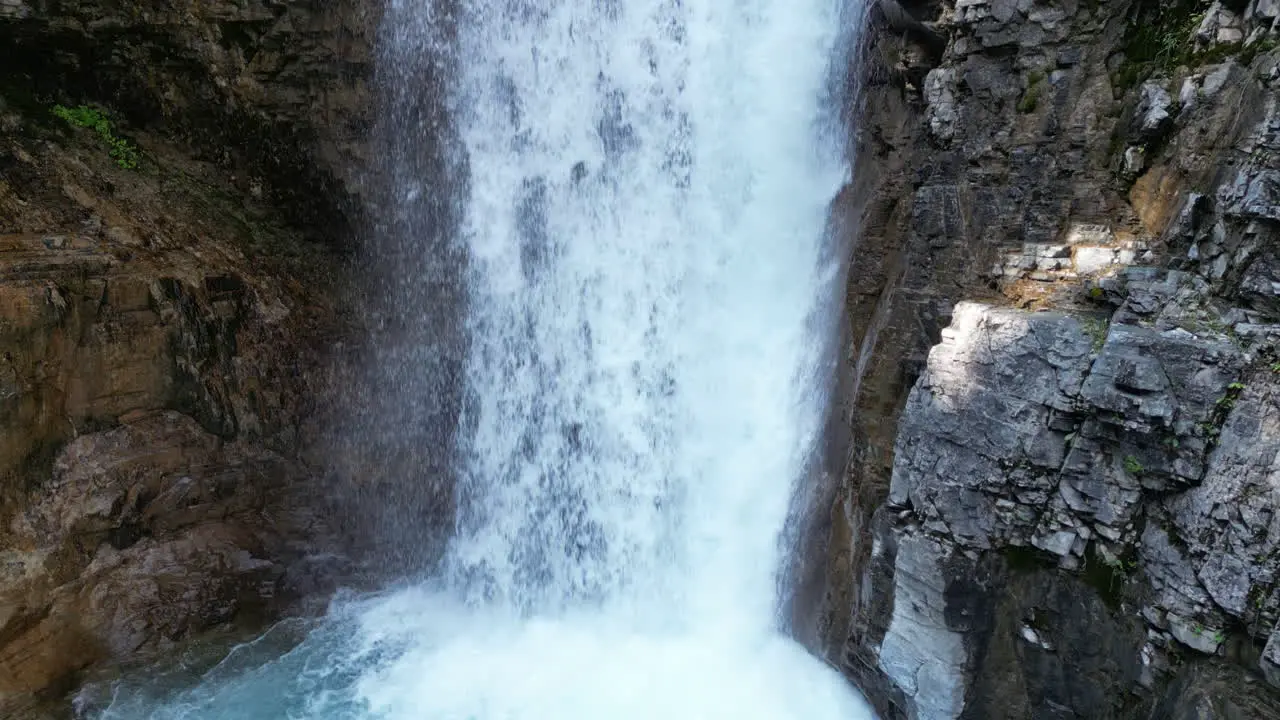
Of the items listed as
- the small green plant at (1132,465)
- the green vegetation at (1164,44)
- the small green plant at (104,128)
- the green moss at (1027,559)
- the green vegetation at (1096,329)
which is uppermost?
the green vegetation at (1164,44)

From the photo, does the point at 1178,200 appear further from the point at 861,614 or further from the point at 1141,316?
the point at 861,614

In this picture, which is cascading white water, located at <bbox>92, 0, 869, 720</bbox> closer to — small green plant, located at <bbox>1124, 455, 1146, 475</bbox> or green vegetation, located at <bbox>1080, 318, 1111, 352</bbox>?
green vegetation, located at <bbox>1080, 318, 1111, 352</bbox>

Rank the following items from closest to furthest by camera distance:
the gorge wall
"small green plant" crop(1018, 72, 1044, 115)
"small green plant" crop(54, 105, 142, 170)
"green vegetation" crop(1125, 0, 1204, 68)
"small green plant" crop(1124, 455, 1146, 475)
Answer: the gorge wall → "small green plant" crop(1124, 455, 1146, 475) → "green vegetation" crop(1125, 0, 1204, 68) → "small green plant" crop(1018, 72, 1044, 115) → "small green plant" crop(54, 105, 142, 170)

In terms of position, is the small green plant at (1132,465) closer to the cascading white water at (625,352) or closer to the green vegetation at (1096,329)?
the green vegetation at (1096,329)

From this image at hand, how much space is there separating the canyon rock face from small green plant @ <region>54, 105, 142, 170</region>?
90 mm

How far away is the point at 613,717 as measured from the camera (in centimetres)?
807

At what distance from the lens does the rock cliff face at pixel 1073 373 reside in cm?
529

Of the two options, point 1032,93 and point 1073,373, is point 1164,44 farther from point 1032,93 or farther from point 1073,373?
point 1073,373

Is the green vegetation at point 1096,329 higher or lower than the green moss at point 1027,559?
higher

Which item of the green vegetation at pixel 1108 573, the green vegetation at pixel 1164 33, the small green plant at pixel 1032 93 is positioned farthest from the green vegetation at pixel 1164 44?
the green vegetation at pixel 1108 573

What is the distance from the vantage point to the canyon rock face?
817 centimetres

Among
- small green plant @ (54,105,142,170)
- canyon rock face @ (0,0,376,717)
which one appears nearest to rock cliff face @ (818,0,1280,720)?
canyon rock face @ (0,0,376,717)

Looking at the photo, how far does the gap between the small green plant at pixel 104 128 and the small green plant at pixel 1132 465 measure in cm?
1109

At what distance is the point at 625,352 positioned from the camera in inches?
376
